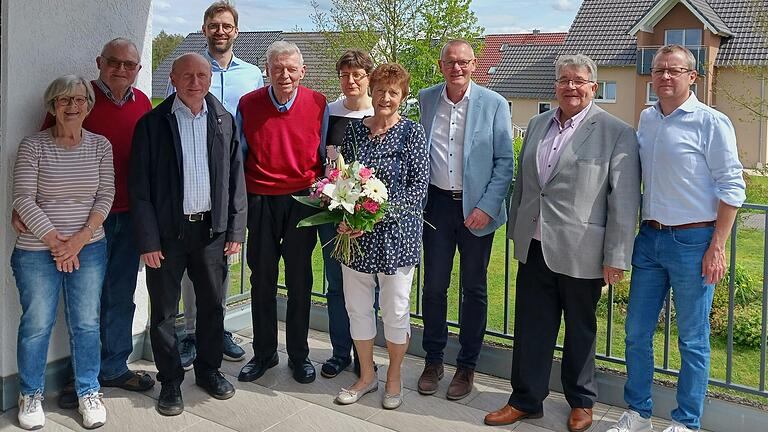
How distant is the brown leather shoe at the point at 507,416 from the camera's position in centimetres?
378

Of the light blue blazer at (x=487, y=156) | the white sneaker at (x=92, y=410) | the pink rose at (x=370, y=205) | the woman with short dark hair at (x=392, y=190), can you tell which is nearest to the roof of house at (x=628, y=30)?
the light blue blazer at (x=487, y=156)

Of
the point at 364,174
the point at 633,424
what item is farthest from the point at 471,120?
the point at 633,424

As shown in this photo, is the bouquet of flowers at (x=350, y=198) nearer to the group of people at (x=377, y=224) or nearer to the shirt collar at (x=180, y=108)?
the group of people at (x=377, y=224)

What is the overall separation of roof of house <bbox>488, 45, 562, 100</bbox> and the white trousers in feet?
96.7

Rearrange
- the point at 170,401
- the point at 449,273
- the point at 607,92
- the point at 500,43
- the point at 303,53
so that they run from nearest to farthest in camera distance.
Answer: the point at 170,401 → the point at 449,273 → the point at 303,53 → the point at 607,92 → the point at 500,43

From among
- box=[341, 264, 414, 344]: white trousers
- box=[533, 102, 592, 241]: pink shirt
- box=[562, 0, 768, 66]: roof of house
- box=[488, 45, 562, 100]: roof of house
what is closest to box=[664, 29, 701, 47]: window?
box=[562, 0, 768, 66]: roof of house

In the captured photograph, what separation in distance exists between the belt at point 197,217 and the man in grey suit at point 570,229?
5.30ft

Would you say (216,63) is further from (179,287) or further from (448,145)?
(448,145)

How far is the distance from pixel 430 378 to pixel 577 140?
5.38 feet

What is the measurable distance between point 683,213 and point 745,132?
2694cm

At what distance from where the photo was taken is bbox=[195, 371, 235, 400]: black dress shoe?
407 cm

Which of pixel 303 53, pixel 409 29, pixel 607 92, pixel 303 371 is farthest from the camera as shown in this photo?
pixel 607 92

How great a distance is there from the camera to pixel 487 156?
395 cm

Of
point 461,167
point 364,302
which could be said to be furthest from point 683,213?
point 364,302
